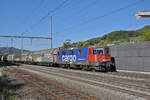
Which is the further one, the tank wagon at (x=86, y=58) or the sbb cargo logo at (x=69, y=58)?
the sbb cargo logo at (x=69, y=58)

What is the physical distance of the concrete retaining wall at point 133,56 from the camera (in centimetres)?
1944

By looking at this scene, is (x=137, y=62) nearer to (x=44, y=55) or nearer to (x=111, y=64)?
(x=111, y=64)

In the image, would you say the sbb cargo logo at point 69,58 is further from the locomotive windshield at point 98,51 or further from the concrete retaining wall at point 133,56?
the concrete retaining wall at point 133,56

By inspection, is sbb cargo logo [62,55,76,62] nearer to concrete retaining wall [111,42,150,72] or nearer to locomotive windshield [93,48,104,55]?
locomotive windshield [93,48,104,55]

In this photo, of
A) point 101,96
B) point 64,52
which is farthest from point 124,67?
point 101,96

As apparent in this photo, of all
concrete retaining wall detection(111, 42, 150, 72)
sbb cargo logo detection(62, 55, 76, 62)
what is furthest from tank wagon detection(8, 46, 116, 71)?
concrete retaining wall detection(111, 42, 150, 72)

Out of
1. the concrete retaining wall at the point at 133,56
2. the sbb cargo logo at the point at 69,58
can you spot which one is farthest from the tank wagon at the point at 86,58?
the concrete retaining wall at the point at 133,56

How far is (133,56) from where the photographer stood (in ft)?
69.2

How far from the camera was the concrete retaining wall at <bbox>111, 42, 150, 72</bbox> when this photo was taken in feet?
63.8

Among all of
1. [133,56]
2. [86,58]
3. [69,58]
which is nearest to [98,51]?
[86,58]

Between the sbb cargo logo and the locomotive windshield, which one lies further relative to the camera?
the sbb cargo logo

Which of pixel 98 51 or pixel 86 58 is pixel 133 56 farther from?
pixel 86 58

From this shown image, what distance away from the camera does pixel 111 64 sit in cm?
1969

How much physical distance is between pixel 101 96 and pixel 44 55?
27.3 metres
